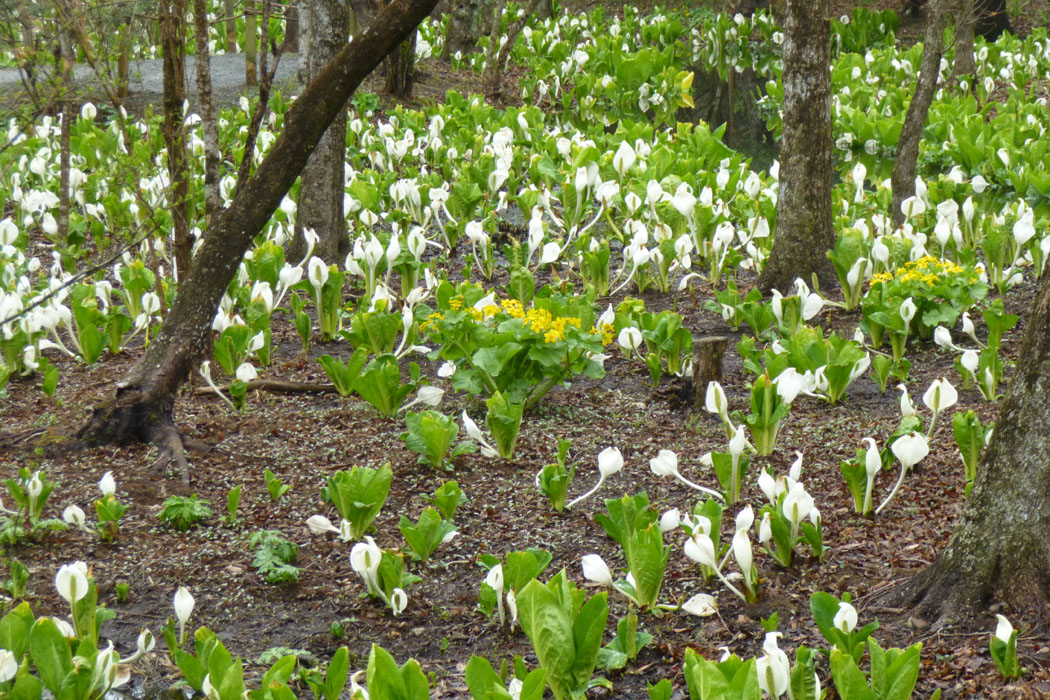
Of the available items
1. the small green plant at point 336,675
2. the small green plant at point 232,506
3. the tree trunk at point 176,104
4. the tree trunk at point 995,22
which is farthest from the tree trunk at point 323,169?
the tree trunk at point 995,22

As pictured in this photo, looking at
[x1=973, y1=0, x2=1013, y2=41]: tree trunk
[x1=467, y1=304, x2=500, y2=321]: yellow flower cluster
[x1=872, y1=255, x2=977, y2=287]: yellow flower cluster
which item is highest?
[x1=973, y1=0, x2=1013, y2=41]: tree trunk

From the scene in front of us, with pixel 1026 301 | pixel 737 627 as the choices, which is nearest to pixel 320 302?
pixel 737 627

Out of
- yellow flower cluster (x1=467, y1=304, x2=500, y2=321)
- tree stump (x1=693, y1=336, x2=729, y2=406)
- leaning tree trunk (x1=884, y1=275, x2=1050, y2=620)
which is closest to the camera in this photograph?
leaning tree trunk (x1=884, y1=275, x2=1050, y2=620)

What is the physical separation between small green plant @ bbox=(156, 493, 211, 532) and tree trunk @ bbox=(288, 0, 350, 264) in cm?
326

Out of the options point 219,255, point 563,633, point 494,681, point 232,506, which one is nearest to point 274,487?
point 232,506

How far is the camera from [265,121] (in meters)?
9.70

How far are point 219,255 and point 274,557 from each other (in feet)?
4.64

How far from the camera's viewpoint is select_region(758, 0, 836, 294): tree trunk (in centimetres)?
561

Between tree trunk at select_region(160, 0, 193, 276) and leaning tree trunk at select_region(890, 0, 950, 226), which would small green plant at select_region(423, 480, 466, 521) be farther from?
leaning tree trunk at select_region(890, 0, 950, 226)

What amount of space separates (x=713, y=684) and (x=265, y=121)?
27.7ft

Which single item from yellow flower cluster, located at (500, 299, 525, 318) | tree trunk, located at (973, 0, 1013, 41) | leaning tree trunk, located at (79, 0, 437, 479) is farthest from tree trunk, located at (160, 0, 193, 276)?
tree trunk, located at (973, 0, 1013, 41)

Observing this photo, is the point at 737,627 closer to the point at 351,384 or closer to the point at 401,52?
the point at 351,384

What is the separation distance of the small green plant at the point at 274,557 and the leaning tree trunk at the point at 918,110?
491cm

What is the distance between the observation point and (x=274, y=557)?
11.6ft
